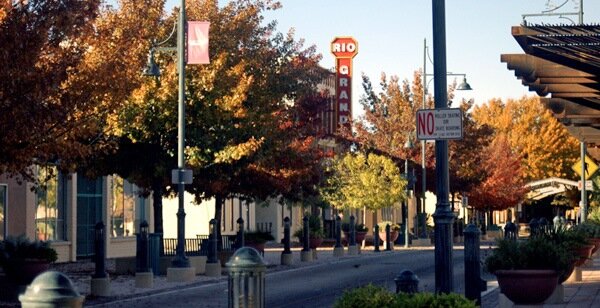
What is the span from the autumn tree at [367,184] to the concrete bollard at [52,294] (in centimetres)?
5279

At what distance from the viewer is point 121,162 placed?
115ft

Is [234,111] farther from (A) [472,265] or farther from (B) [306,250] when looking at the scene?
(A) [472,265]

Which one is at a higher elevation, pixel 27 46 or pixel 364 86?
pixel 364 86

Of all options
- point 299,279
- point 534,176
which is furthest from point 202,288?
point 534,176

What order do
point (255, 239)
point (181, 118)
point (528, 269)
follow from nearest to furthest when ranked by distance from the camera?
point (528, 269), point (181, 118), point (255, 239)

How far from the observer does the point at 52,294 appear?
259 inches

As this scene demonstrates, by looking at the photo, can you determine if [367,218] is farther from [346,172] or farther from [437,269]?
[437,269]

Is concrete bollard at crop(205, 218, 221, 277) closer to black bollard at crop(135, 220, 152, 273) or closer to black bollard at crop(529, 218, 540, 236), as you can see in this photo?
black bollard at crop(135, 220, 152, 273)

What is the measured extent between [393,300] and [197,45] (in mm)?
19492

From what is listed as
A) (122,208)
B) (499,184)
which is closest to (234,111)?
(122,208)

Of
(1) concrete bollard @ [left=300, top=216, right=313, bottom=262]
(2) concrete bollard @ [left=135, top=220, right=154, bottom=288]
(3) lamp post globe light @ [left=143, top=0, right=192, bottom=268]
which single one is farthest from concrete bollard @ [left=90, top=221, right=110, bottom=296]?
(1) concrete bollard @ [left=300, top=216, right=313, bottom=262]

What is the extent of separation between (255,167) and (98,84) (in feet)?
51.2

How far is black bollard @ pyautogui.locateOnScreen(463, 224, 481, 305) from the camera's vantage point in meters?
17.6

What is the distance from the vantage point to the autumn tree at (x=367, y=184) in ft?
198
